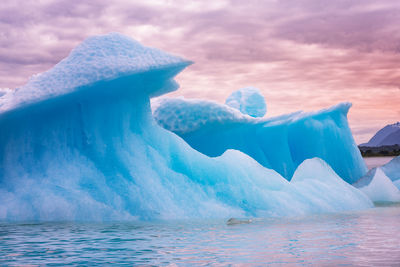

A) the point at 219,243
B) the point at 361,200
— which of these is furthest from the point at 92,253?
the point at 361,200

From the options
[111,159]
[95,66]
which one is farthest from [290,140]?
[95,66]

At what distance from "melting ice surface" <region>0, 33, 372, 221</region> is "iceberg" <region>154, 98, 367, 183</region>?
5.60 m

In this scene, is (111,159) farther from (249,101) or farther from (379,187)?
(249,101)

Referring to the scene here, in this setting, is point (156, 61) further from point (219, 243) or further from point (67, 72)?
point (219, 243)

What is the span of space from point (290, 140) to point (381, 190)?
6405 mm

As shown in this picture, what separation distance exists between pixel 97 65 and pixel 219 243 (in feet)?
17.1

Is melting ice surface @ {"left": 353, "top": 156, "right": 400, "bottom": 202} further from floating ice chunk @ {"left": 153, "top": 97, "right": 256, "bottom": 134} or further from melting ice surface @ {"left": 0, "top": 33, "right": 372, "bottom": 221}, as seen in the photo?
floating ice chunk @ {"left": 153, "top": 97, "right": 256, "bottom": 134}

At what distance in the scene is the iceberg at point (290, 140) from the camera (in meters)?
18.7

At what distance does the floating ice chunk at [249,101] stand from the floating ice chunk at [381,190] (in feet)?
29.5

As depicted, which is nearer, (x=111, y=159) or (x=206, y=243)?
(x=206, y=243)

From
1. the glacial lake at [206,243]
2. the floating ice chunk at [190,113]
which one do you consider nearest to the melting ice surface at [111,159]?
the glacial lake at [206,243]

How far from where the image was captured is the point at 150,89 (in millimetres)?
12500

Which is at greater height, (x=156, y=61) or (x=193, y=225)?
(x=156, y=61)

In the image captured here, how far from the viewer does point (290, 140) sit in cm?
2164
